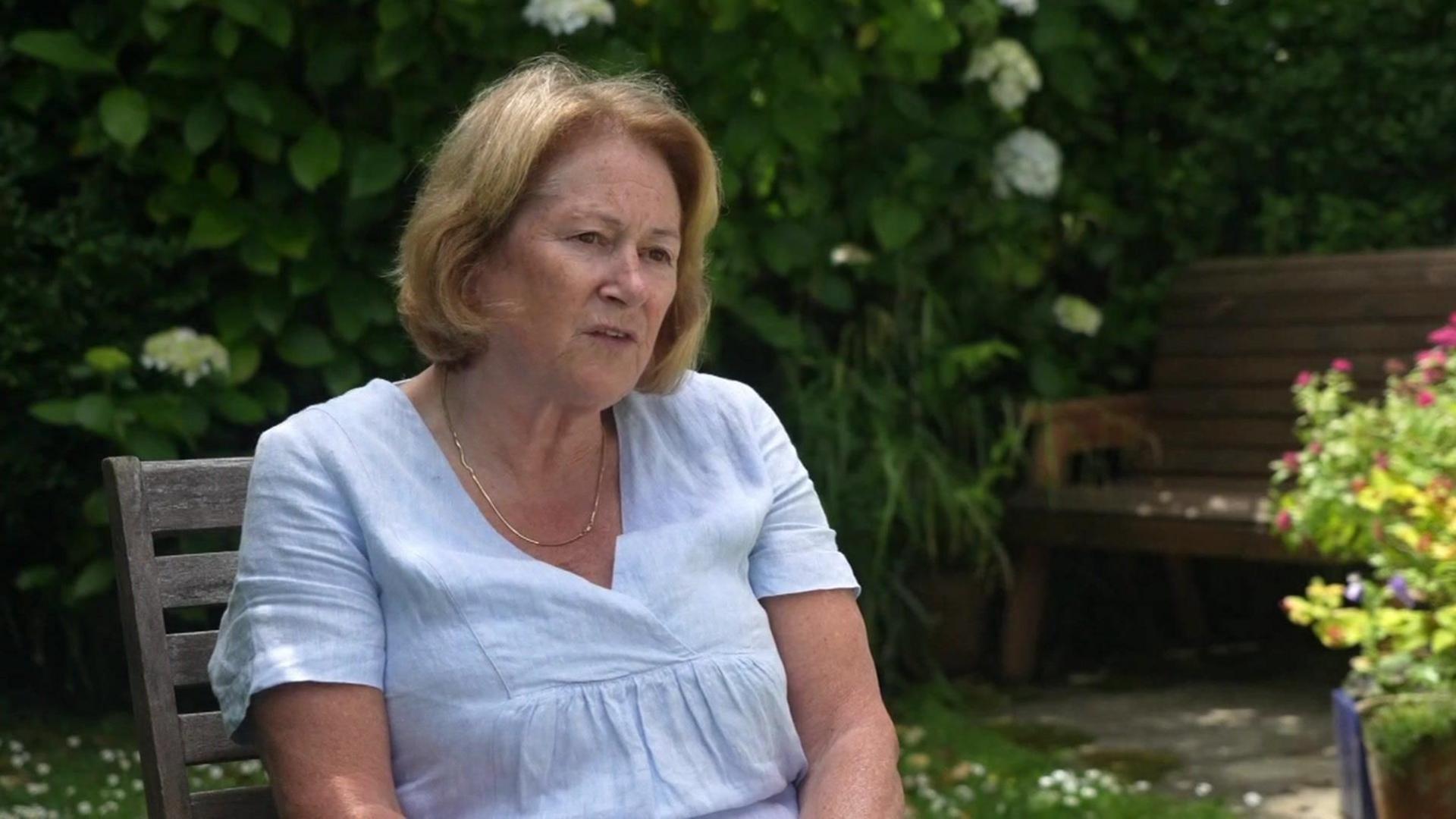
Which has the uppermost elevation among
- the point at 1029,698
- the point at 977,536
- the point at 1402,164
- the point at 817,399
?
the point at 1402,164

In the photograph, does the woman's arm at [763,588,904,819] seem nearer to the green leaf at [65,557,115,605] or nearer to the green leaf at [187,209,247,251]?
the green leaf at [187,209,247,251]

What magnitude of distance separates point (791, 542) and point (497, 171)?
516 mm

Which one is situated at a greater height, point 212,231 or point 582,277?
point 212,231

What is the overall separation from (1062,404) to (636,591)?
3.81 metres

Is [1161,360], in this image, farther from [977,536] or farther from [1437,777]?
[1437,777]

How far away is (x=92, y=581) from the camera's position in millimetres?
4828

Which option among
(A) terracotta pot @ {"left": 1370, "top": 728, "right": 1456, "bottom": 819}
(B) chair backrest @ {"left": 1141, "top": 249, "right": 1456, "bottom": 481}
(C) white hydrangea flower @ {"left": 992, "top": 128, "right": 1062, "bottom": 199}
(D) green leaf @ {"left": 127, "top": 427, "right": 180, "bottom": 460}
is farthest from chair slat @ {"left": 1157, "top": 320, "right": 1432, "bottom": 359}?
(D) green leaf @ {"left": 127, "top": 427, "right": 180, "bottom": 460}

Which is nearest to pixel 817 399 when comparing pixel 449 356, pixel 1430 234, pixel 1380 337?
pixel 1380 337

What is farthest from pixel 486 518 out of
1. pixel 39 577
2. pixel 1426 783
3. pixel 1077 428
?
pixel 1077 428

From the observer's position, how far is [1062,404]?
5891mm

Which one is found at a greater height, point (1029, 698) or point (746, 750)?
point (746, 750)

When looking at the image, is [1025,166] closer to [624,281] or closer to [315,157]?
[315,157]

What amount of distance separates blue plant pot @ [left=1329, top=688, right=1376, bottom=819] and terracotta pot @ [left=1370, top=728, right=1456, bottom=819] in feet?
0.32

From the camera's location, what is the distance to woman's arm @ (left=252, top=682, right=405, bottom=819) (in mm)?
2018
